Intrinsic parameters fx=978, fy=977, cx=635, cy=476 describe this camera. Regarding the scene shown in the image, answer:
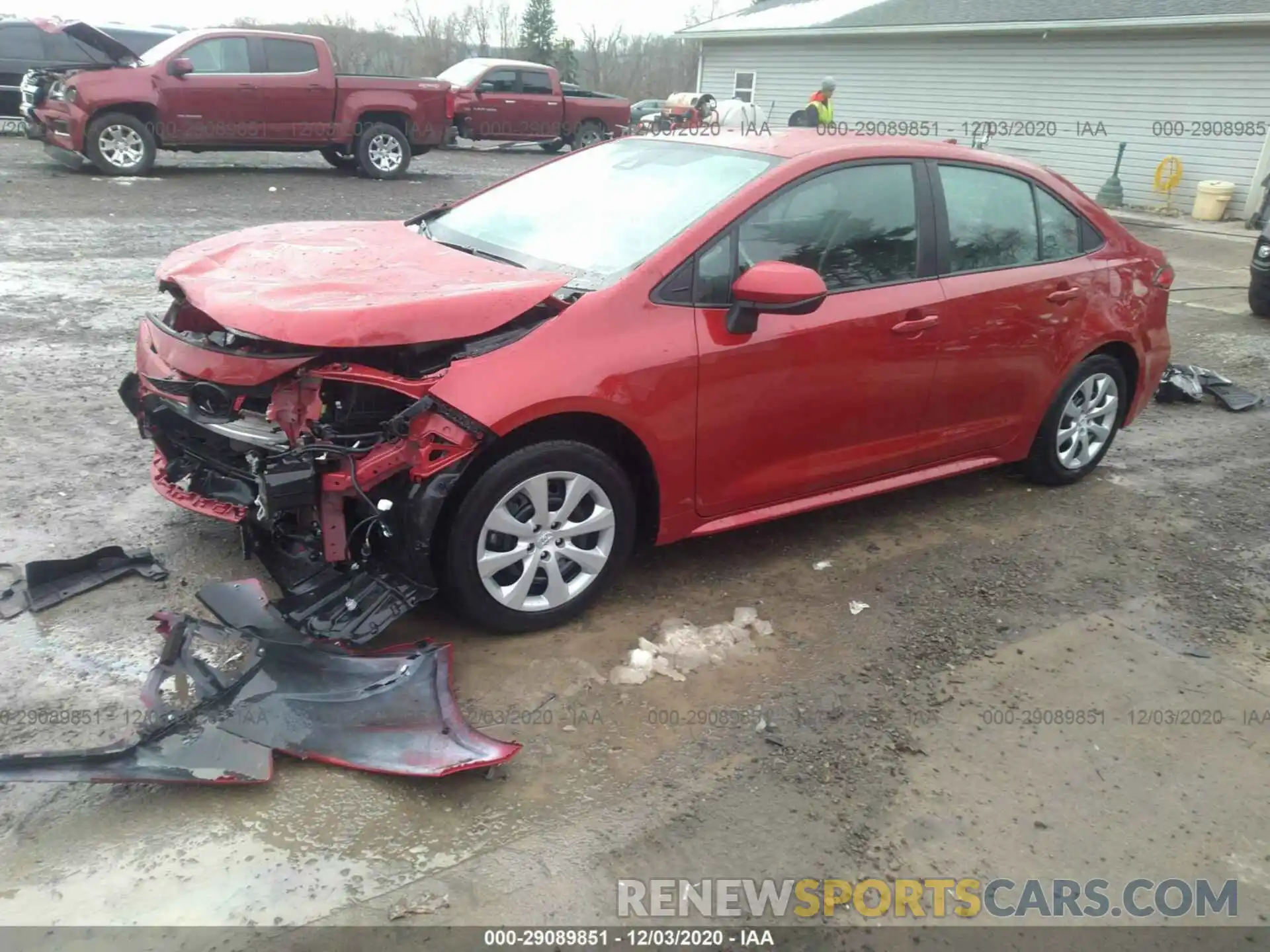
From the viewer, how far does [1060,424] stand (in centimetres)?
488

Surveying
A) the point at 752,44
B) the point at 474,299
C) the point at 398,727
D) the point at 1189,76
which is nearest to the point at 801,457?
the point at 474,299

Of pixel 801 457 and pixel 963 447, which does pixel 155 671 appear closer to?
pixel 801 457

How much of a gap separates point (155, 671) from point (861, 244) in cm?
295

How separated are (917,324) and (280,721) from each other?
2.80 metres

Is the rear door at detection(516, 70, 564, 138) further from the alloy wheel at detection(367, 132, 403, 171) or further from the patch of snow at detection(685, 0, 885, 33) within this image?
the patch of snow at detection(685, 0, 885, 33)

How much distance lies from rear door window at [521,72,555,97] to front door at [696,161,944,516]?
1774 centimetres

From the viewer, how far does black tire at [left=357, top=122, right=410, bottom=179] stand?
14375mm

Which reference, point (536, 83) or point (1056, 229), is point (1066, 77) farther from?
point (1056, 229)

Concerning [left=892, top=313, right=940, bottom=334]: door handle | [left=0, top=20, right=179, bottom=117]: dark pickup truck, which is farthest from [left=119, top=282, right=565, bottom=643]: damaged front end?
[left=0, top=20, right=179, bottom=117]: dark pickup truck

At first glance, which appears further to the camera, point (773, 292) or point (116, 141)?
point (116, 141)

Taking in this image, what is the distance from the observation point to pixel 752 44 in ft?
80.9

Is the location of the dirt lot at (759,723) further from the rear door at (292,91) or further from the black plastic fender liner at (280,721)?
the rear door at (292,91)

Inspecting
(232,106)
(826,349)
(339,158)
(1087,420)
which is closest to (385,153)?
(339,158)

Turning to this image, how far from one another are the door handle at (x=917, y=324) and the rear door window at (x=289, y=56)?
12.1 meters
